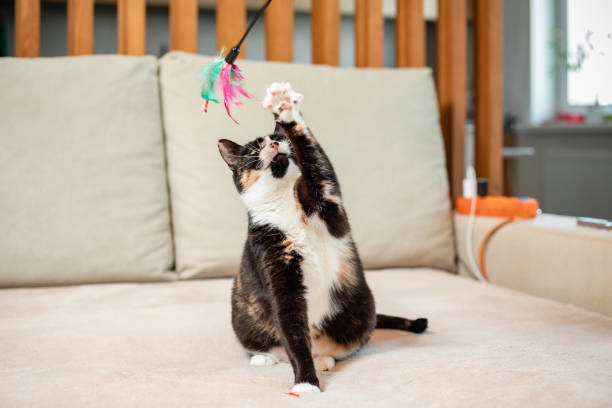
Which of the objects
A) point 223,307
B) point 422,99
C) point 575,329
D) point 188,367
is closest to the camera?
point 188,367

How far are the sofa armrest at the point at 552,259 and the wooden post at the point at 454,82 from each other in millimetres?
336

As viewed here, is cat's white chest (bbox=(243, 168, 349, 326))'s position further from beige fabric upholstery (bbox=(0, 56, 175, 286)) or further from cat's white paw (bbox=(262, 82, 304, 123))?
beige fabric upholstery (bbox=(0, 56, 175, 286))

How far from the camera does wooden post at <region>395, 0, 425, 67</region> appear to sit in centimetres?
172

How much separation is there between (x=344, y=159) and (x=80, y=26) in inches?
32.0

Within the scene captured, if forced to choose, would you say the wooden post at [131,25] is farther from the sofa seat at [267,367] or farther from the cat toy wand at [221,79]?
the cat toy wand at [221,79]

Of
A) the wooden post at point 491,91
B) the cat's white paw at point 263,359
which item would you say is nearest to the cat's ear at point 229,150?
the cat's white paw at point 263,359

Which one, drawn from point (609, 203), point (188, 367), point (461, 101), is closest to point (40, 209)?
point (188, 367)

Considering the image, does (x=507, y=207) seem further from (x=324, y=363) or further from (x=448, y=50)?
(x=324, y=363)

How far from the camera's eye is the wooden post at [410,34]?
5.66ft

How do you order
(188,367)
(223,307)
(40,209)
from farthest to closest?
(40,209) < (223,307) < (188,367)

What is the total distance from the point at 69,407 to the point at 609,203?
3.11 meters

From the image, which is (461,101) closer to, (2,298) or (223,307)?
(223,307)

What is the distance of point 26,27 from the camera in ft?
4.79

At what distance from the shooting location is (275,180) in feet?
2.67
